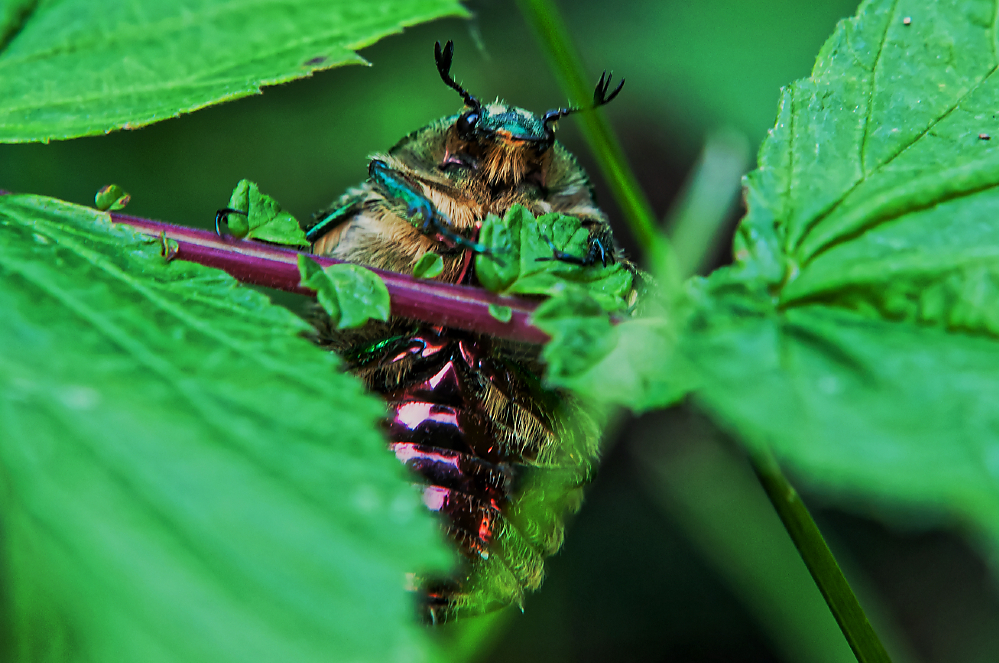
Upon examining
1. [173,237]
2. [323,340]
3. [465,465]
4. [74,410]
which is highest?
[173,237]

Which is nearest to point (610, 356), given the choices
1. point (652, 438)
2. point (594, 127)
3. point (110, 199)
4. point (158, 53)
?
point (594, 127)

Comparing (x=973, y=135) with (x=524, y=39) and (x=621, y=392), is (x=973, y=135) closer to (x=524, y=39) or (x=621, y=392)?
(x=621, y=392)

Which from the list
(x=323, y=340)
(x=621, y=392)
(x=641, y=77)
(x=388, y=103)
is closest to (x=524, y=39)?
(x=641, y=77)

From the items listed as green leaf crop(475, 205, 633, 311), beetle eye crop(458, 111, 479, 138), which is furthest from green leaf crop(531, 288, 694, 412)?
beetle eye crop(458, 111, 479, 138)

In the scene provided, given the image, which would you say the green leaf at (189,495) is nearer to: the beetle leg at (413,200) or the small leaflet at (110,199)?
the small leaflet at (110,199)

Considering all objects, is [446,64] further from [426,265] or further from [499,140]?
[426,265]
